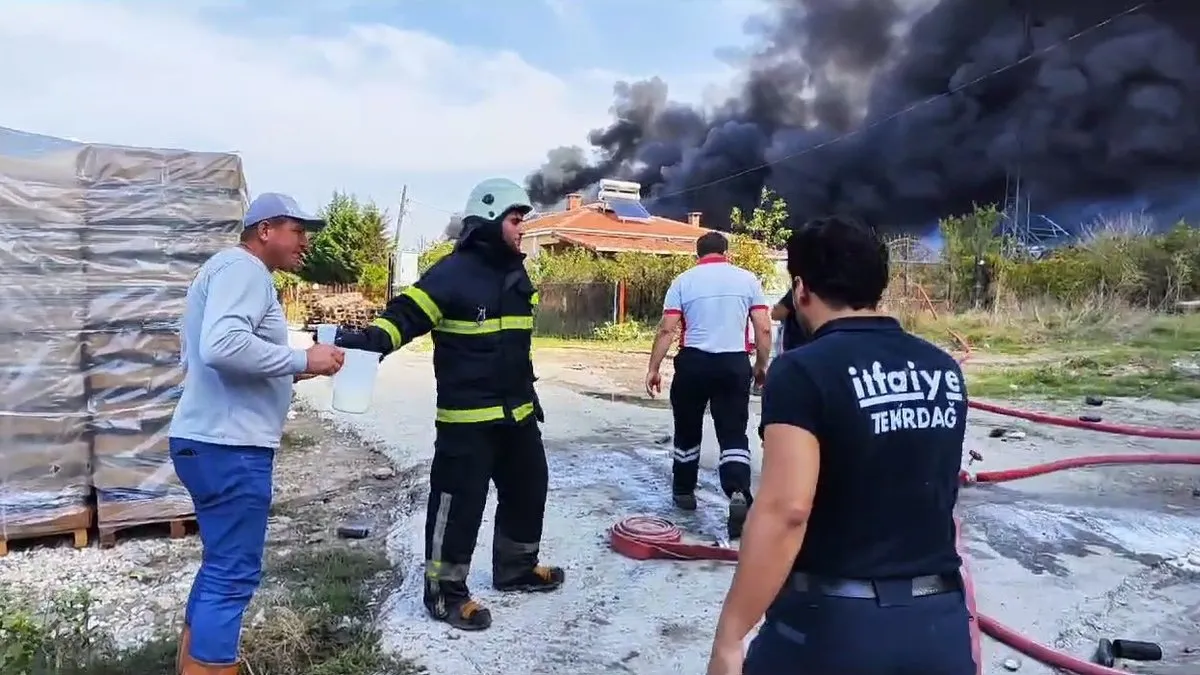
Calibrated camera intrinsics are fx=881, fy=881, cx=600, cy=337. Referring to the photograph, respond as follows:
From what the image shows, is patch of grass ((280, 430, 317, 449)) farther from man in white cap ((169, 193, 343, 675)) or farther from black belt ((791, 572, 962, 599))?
black belt ((791, 572, 962, 599))

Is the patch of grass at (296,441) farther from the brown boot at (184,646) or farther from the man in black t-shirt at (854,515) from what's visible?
the man in black t-shirt at (854,515)

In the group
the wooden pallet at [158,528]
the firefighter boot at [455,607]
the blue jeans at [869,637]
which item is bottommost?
the wooden pallet at [158,528]

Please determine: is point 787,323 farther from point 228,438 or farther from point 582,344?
point 582,344

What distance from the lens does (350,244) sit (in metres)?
30.3

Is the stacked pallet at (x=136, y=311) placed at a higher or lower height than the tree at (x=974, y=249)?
lower

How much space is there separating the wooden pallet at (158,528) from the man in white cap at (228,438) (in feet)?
6.75

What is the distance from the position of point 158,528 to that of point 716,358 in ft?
10.1

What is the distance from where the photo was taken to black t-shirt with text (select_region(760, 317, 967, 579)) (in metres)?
1.49

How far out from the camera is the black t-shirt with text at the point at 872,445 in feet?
4.88

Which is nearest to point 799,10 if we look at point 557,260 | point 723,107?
point 723,107

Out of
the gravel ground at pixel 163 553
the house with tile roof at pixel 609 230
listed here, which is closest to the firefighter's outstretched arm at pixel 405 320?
the gravel ground at pixel 163 553

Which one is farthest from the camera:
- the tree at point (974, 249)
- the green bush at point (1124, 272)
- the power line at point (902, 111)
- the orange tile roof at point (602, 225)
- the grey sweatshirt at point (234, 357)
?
the orange tile roof at point (602, 225)

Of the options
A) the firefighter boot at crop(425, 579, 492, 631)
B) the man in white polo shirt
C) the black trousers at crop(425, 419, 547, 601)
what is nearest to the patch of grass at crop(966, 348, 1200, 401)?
the man in white polo shirt

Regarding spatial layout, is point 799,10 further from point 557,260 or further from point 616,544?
point 616,544
